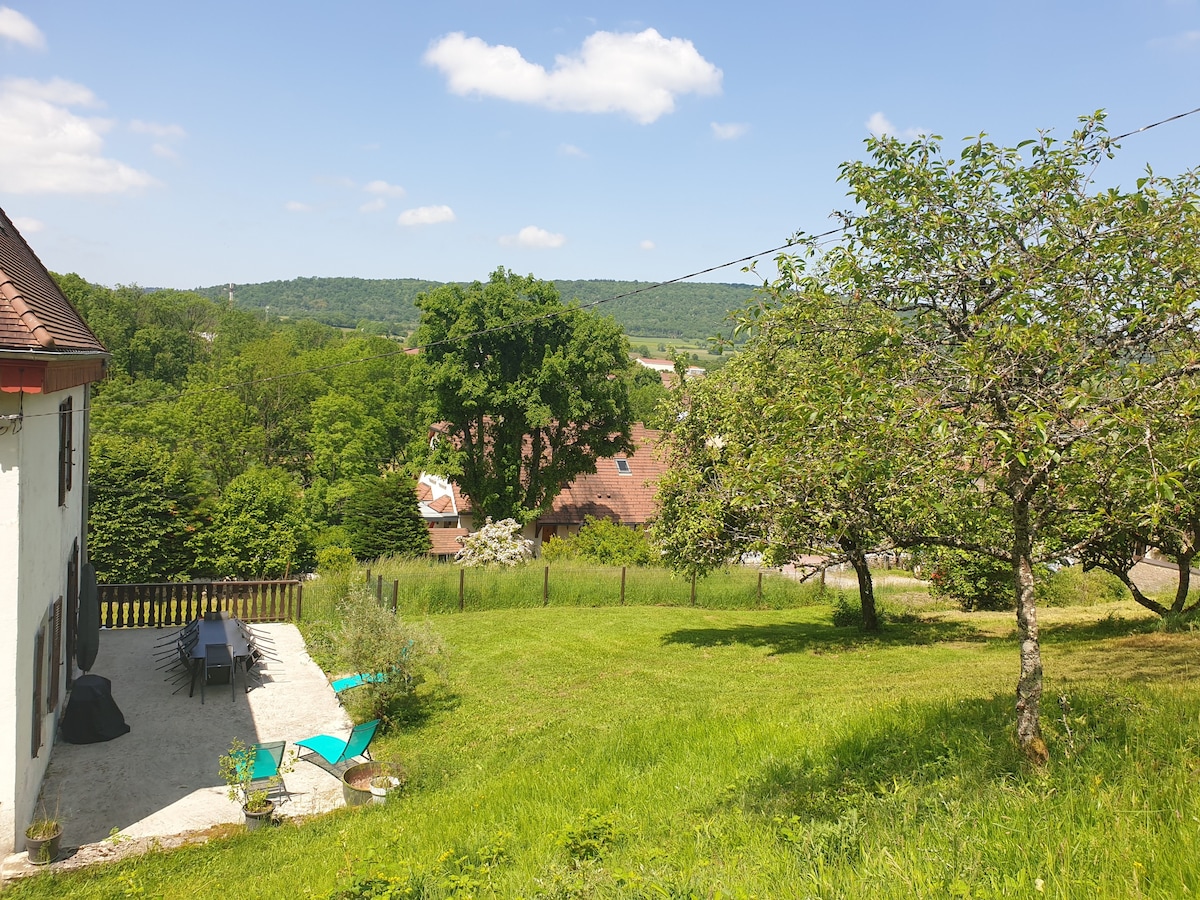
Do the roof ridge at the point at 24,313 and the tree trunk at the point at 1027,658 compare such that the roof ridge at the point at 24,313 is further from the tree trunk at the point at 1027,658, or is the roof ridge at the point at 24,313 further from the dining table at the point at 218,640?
the tree trunk at the point at 1027,658

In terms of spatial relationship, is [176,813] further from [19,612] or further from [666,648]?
[666,648]

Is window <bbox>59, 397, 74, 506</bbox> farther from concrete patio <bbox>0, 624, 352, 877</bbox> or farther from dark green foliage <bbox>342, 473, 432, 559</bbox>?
dark green foliage <bbox>342, 473, 432, 559</bbox>

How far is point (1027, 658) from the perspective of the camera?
20.8 ft

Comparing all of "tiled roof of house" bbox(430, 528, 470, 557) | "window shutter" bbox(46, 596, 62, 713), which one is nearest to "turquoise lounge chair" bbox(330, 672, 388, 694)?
"window shutter" bbox(46, 596, 62, 713)

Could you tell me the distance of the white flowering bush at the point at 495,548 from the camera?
97.8 ft

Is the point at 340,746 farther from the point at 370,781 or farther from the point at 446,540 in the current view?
the point at 446,540

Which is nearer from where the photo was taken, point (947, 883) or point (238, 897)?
point (947, 883)

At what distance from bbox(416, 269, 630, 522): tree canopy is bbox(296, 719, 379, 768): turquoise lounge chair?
2324 centimetres

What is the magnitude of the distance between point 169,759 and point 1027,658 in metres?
9.70

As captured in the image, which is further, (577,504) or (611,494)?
(611,494)

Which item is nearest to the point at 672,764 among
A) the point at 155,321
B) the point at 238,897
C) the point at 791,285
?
→ the point at 238,897

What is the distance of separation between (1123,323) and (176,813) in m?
9.86

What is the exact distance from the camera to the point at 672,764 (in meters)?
8.35

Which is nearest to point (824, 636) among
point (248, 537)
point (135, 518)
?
point (248, 537)
